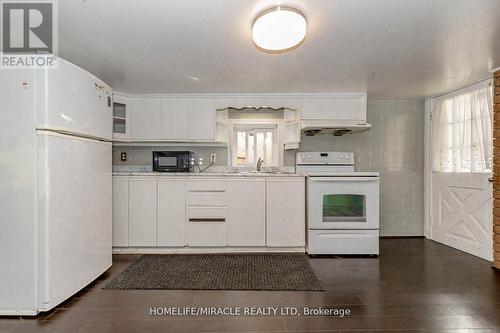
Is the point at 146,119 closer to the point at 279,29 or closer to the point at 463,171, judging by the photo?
the point at 279,29

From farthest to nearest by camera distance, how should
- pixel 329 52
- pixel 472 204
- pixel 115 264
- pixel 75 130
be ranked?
pixel 472 204 < pixel 115 264 < pixel 329 52 < pixel 75 130

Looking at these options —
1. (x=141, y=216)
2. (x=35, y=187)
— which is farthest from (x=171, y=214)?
(x=35, y=187)

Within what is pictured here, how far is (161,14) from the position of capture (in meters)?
2.07

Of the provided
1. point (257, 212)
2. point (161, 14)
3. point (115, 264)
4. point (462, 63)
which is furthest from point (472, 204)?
point (115, 264)

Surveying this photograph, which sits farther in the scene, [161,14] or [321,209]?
[321,209]

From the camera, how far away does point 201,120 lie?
13.6 ft

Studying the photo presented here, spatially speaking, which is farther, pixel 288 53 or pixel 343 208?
pixel 343 208

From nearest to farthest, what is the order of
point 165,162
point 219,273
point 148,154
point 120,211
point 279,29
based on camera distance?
point 279,29, point 219,273, point 120,211, point 165,162, point 148,154

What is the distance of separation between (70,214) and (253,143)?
8.63 feet

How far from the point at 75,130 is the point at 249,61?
159cm

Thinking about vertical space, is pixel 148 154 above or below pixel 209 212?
above

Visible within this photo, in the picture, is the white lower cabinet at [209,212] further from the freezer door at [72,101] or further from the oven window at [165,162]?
the freezer door at [72,101]

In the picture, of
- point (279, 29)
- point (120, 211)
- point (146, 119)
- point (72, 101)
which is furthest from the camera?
point (146, 119)

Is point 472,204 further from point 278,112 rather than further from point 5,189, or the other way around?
point 5,189
